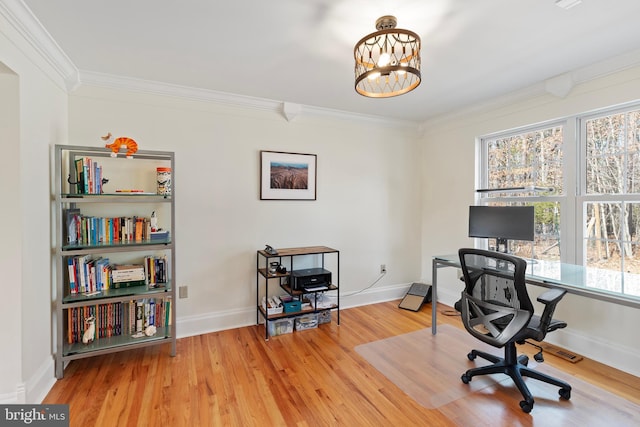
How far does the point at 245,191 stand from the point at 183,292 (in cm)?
113

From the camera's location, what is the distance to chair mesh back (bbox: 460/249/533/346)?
178 cm

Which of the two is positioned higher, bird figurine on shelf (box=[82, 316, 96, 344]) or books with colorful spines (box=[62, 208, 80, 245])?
books with colorful spines (box=[62, 208, 80, 245])

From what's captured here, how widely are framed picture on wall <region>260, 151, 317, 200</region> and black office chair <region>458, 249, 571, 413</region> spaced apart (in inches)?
70.2

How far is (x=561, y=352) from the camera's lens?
246 centimetres

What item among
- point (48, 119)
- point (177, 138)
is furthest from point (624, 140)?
point (48, 119)

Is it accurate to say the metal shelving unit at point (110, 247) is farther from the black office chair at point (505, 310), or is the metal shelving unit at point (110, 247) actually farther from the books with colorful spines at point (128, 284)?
the black office chair at point (505, 310)

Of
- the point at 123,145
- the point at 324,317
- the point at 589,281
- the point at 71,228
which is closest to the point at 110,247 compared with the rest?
the point at 71,228

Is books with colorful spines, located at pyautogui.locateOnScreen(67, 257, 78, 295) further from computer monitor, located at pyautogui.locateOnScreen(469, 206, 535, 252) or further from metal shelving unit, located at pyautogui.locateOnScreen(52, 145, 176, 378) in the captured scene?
computer monitor, located at pyautogui.locateOnScreen(469, 206, 535, 252)

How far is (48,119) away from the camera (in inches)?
81.8

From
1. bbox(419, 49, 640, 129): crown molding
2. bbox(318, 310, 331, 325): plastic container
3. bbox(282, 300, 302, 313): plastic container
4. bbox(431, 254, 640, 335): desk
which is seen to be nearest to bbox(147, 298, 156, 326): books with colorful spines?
bbox(282, 300, 302, 313): plastic container

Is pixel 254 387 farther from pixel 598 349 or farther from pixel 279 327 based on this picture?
pixel 598 349

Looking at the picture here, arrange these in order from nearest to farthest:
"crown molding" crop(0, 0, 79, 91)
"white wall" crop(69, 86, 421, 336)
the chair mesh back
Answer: "crown molding" crop(0, 0, 79, 91) → the chair mesh back → "white wall" crop(69, 86, 421, 336)

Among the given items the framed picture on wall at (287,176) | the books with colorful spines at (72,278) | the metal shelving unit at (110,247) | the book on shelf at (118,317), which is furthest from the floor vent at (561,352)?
the books with colorful spines at (72,278)

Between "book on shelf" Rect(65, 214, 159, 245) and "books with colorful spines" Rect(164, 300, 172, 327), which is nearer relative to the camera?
"book on shelf" Rect(65, 214, 159, 245)
